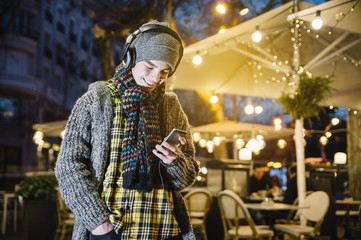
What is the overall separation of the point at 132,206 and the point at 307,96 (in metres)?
5.35

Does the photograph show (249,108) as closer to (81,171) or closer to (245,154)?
(245,154)

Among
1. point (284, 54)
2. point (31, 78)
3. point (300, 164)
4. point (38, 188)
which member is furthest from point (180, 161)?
point (31, 78)

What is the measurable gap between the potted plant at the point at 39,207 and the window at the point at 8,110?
69.8 ft

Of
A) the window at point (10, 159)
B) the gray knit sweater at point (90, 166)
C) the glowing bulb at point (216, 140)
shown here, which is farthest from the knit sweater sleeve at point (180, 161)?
the window at point (10, 159)

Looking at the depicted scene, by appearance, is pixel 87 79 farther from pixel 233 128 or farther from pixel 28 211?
pixel 28 211

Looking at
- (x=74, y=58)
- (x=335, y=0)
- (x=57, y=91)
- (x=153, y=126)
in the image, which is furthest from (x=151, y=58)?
(x=74, y=58)

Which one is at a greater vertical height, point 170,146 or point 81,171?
point 170,146

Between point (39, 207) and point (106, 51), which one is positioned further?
point (106, 51)

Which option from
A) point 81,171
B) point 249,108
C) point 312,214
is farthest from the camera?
point 249,108

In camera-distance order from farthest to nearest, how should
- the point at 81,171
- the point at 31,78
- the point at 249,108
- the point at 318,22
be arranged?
the point at 31,78
the point at 249,108
the point at 318,22
the point at 81,171

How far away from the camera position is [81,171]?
1801 millimetres

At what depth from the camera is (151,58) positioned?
1927mm

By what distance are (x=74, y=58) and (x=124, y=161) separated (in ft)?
118

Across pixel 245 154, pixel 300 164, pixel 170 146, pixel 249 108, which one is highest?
pixel 249 108
